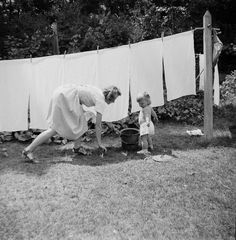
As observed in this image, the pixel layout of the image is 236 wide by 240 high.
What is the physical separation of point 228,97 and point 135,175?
5429 millimetres

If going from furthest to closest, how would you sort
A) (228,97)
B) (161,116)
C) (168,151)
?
(228,97) < (161,116) < (168,151)

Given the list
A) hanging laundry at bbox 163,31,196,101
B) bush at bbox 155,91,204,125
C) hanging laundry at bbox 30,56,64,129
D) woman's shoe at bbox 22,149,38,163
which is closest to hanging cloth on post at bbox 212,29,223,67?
hanging laundry at bbox 163,31,196,101

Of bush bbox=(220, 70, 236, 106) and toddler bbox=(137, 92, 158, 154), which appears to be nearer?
toddler bbox=(137, 92, 158, 154)

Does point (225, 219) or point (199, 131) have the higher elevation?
point (199, 131)

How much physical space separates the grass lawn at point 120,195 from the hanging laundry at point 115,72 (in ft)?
2.81

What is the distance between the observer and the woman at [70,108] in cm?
549

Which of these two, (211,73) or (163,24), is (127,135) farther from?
(163,24)

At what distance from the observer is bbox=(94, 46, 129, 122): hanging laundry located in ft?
20.8

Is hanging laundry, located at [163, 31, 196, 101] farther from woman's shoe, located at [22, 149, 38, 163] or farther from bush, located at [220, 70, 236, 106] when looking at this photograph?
bush, located at [220, 70, 236, 106]

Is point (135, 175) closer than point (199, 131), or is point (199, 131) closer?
point (135, 175)

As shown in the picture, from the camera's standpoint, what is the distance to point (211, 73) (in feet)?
20.7

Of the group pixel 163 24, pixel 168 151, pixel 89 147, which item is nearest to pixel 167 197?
pixel 168 151

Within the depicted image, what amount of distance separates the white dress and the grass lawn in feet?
1.50

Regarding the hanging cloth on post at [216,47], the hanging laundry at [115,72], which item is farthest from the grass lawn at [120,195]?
the hanging cloth on post at [216,47]
